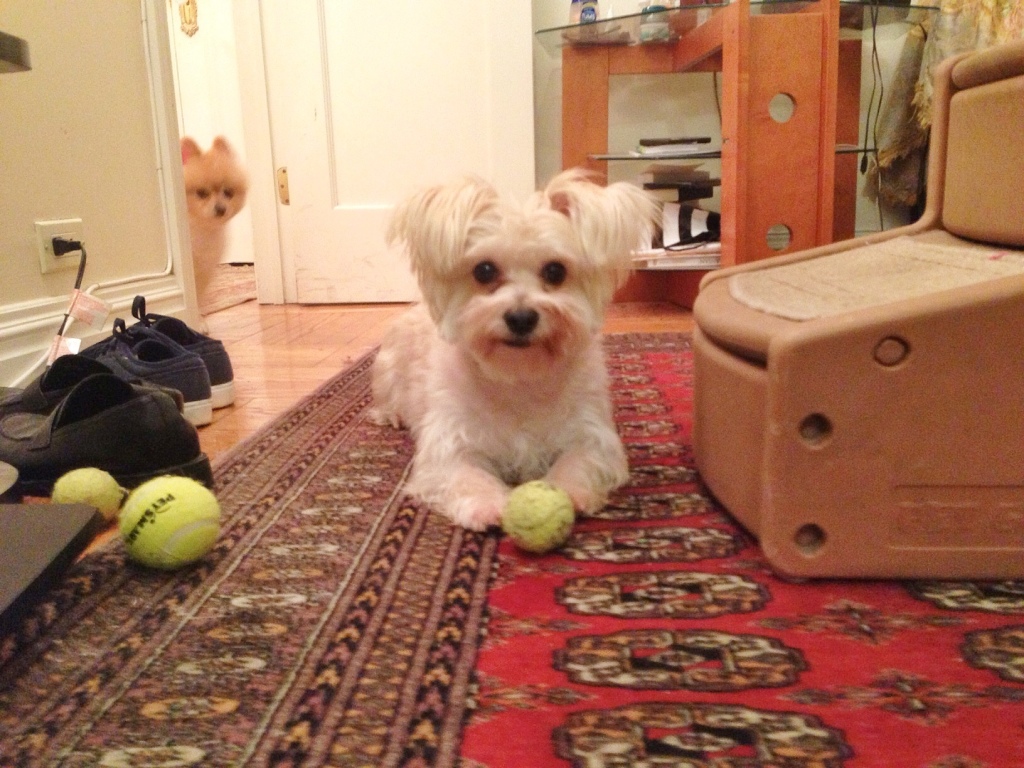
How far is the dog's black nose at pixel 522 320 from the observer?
1.20 meters

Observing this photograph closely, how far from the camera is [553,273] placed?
127cm

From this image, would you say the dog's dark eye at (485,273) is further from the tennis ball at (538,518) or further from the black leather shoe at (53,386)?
the black leather shoe at (53,386)

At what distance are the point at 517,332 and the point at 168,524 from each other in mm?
524

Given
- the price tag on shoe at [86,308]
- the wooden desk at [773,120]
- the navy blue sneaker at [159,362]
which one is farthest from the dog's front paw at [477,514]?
the wooden desk at [773,120]

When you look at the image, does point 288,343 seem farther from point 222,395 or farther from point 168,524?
point 168,524

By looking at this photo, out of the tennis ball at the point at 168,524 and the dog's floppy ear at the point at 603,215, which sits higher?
the dog's floppy ear at the point at 603,215

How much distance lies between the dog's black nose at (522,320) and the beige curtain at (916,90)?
1.96 meters

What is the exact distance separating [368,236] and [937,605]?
2.98 meters

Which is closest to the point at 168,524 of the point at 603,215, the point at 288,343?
the point at 603,215

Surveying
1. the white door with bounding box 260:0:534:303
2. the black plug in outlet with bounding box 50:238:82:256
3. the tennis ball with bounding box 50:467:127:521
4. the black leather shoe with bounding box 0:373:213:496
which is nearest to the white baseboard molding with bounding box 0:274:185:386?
the black plug in outlet with bounding box 50:238:82:256

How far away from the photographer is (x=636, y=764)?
2.10 feet

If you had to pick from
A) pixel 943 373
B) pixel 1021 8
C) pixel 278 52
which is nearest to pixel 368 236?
pixel 278 52

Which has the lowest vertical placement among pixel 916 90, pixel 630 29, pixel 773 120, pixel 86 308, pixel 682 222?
pixel 86 308

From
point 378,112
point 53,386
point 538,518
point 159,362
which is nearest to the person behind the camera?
point 538,518
